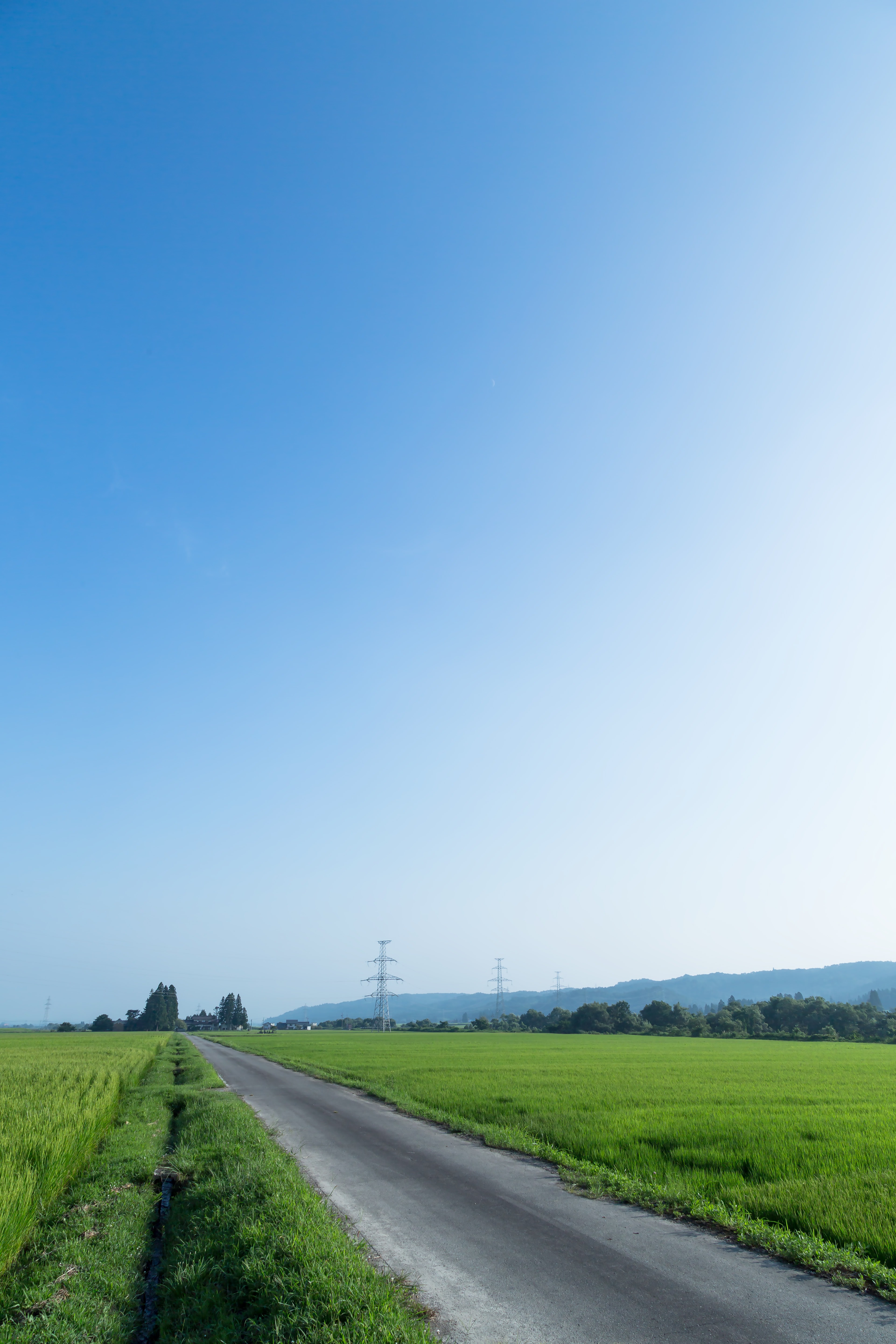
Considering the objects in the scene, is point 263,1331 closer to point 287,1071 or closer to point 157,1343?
point 157,1343

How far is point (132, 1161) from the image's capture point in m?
15.3

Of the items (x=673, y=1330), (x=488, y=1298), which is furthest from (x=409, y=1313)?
(x=673, y=1330)

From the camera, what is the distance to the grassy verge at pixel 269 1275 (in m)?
6.85

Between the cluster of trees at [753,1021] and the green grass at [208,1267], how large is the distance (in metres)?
109

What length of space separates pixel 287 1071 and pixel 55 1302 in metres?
38.6

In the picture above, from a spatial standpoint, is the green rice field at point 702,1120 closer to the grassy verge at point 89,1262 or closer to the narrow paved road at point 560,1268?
the narrow paved road at point 560,1268

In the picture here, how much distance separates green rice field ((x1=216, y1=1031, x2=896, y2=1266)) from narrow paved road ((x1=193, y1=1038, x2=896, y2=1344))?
1.68 metres

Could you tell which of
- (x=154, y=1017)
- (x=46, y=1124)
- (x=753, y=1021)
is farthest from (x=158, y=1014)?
(x=46, y=1124)

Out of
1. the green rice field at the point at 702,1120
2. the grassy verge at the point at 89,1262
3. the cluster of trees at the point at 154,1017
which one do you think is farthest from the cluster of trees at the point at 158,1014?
the grassy verge at the point at 89,1262

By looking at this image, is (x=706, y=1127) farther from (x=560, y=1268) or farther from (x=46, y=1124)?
(x=46, y=1124)

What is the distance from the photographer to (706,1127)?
58.9 feet

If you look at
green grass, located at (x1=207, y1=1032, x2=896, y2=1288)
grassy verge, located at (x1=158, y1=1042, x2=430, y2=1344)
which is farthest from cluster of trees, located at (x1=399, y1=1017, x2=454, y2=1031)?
grassy verge, located at (x1=158, y1=1042, x2=430, y2=1344)

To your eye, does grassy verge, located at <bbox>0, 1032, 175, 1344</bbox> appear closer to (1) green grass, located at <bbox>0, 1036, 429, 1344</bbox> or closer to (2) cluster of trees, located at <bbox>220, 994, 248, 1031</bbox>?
(1) green grass, located at <bbox>0, 1036, 429, 1344</bbox>

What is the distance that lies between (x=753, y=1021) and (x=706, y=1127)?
11694 centimetres
